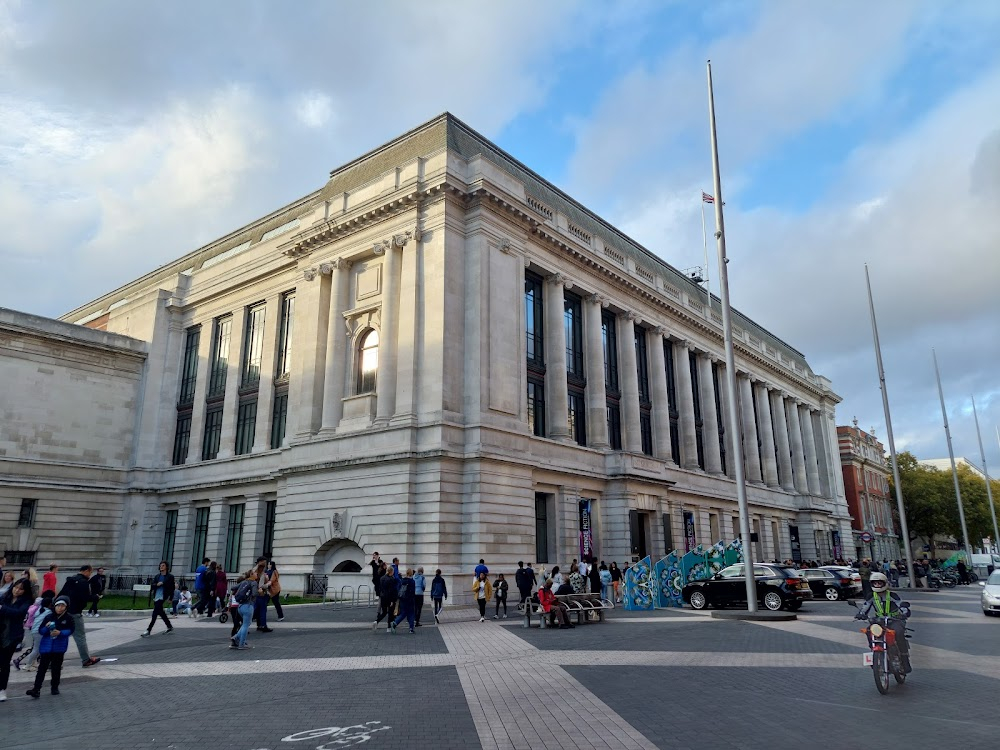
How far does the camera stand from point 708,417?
51688 millimetres

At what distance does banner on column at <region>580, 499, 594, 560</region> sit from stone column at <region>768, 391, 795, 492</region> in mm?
34046

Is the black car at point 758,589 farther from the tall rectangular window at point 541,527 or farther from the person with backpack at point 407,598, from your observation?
the person with backpack at point 407,598

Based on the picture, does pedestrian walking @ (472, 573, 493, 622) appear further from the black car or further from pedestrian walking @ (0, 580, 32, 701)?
pedestrian walking @ (0, 580, 32, 701)

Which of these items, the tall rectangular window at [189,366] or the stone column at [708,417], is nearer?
the tall rectangular window at [189,366]

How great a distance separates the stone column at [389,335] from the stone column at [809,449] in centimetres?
5126

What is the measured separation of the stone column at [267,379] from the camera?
39000 millimetres

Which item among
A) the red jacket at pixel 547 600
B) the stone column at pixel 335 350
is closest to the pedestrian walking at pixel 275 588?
the red jacket at pixel 547 600

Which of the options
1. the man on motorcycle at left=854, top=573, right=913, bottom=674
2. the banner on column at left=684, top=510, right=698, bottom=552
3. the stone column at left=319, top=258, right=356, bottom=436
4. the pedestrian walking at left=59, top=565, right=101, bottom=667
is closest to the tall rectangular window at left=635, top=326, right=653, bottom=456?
the banner on column at left=684, top=510, right=698, bottom=552

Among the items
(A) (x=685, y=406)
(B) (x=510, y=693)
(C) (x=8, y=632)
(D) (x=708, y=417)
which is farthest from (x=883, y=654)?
(D) (x=708, y=417)

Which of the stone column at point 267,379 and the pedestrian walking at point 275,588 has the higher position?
the stone column at point 267,379

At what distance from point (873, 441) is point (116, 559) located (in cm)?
8894

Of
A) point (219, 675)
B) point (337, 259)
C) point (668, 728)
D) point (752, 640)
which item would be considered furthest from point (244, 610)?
point (337, 259)

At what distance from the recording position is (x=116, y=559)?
4259 centimetres

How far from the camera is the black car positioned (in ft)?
81.9
